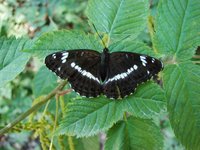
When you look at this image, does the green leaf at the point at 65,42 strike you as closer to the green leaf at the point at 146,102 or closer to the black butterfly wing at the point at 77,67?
the black butterfly wing at the point at 77,67

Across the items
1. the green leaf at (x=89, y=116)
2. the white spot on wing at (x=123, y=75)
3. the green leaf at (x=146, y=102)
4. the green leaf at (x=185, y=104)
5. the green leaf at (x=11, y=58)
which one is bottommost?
the green leaf at (x=185, y=104)

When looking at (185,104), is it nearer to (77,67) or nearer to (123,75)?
(123,75)

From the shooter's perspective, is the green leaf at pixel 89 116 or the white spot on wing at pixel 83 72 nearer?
the green leaf at pixel 89 116

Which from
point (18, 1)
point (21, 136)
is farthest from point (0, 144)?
point (18, 1)

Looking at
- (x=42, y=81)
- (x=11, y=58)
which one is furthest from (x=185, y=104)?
(x=42, y=81)

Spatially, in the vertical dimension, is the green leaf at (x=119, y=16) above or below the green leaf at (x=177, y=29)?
above

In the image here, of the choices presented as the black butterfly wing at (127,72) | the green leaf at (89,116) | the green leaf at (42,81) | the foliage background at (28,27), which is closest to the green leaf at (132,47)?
the black butterfly wing at (127,72)

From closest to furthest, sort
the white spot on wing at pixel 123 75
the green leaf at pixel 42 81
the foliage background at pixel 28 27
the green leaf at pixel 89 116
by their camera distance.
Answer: the green leaf at pixel 89 116 → the white spot on wing at pixel 123 75 → the green leaf at pixel 42 81 → the foliage background at pixel 28 27
